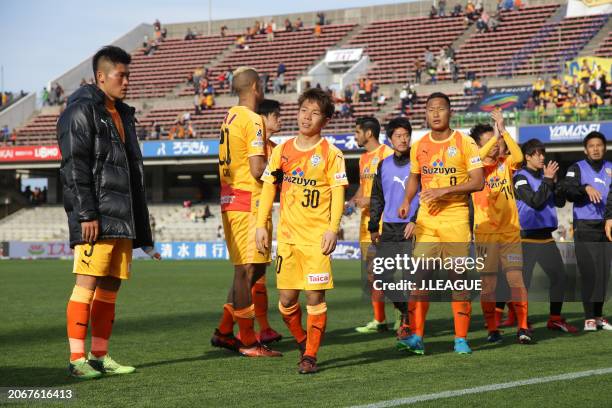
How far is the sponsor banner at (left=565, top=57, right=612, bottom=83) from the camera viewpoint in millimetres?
34500

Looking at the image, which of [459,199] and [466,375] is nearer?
[466,375]

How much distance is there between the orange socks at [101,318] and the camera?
259 inches

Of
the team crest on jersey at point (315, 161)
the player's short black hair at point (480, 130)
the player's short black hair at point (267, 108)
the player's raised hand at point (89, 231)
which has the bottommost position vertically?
the player's raised hand at point (89, 231)

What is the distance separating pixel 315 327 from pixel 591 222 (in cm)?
427

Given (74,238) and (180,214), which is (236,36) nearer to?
(180,214)

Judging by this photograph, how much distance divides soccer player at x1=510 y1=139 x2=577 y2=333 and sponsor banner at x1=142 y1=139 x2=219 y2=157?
29.2 metres

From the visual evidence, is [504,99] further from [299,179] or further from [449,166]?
[299,179]

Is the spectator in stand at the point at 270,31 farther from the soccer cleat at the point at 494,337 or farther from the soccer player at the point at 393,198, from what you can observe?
the soccer cleat at the point at 494,337

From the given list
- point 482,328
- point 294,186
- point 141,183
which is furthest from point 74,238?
point 482,328

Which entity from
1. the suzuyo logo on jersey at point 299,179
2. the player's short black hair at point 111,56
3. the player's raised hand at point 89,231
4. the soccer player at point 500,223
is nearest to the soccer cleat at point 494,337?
the soccer player at point 500,223

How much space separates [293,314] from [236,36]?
4539 centimetres

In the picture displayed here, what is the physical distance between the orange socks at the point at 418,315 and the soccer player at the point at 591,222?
2.62 m

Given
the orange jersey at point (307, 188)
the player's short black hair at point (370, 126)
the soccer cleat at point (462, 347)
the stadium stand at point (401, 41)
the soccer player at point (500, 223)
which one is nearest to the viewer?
the orange jersey at point (307, 188)

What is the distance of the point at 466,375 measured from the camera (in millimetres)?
6293
